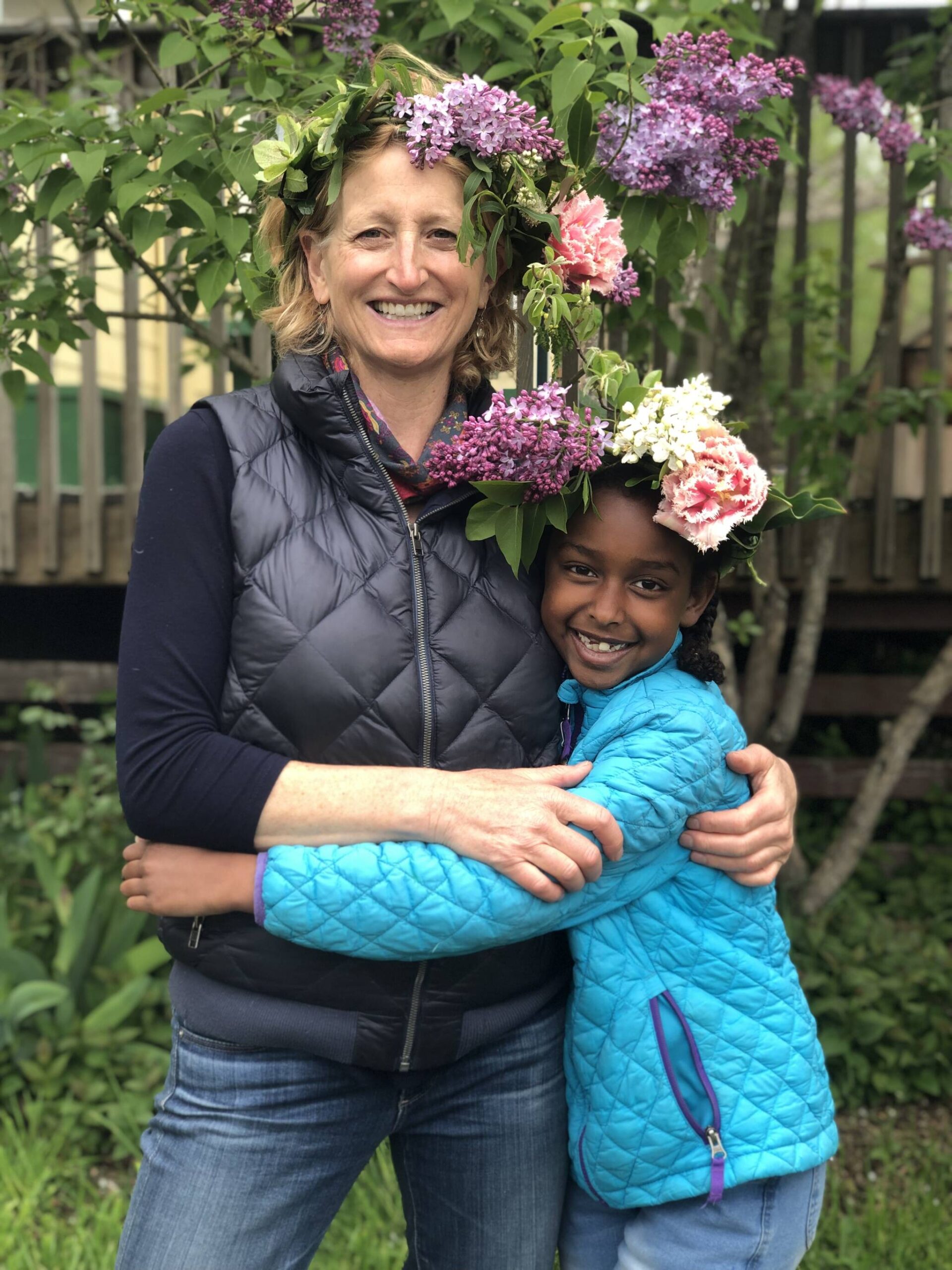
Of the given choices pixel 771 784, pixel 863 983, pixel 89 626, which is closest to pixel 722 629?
Answer: pixel 863 983

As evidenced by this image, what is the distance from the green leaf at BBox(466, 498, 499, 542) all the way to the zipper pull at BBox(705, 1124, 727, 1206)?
870 millimetres

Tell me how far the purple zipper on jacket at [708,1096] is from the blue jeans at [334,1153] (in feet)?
0.70

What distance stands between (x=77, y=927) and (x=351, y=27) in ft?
7.71

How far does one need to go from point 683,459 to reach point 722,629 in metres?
2.03

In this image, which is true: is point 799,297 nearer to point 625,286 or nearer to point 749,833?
point 625,286

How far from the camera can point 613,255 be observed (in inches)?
73.0

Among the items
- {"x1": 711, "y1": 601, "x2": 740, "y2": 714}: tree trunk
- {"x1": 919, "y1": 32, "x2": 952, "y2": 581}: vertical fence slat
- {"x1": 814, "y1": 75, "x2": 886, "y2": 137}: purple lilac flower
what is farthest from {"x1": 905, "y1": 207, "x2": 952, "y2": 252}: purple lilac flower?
{"x1": 711, "y1": 601, "x2": 740, "y2": 714}: tree trunk

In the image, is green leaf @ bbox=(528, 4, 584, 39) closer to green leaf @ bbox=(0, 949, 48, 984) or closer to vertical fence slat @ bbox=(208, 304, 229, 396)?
vertical fence slat @ bbox=(208, 304, 229, 396)

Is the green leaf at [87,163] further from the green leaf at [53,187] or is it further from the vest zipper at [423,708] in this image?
the vest zipper at [423,708]

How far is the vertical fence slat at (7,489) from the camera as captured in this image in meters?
4.52

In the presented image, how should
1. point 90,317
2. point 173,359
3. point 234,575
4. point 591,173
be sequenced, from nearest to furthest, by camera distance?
point 234,575, point 591,173, point 90,317, point 173,359

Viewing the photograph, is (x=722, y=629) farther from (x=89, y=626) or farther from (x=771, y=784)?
Result: (x=89, y=626)

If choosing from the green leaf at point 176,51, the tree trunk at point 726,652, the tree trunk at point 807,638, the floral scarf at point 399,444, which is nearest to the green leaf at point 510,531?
the floral scarf at point 399,444

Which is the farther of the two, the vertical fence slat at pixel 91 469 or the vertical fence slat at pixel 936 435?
the vertical fence slat at pixel 91 469
